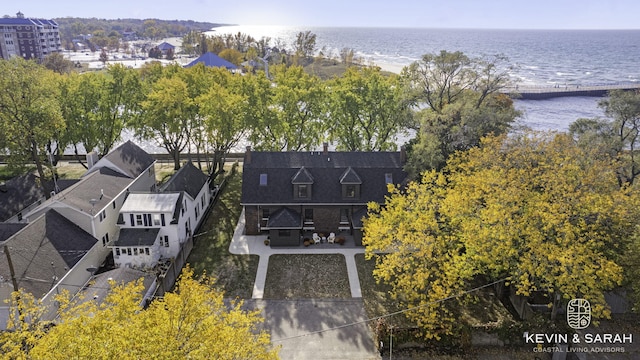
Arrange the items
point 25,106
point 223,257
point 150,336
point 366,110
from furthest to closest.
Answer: point 366,110 < point 25,106 < point 223,257 < point 150,336

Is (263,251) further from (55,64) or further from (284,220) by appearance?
(55,64)

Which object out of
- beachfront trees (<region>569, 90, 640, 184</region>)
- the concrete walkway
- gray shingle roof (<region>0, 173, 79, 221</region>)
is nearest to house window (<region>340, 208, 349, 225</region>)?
the concrete walkway

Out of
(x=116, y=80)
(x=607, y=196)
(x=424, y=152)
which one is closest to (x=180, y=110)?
(x=116, y=80)

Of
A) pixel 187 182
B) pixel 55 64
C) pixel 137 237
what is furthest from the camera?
pixel 55 64

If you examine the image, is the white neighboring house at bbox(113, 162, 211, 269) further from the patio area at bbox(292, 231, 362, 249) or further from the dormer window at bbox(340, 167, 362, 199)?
the dormer window at bbox(340, 167, 362, 199)

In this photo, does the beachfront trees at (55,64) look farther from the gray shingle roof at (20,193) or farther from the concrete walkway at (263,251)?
the concrete walkway at (263,251)

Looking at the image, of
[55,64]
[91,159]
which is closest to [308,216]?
[91,159]

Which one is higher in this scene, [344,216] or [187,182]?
[187,182]
